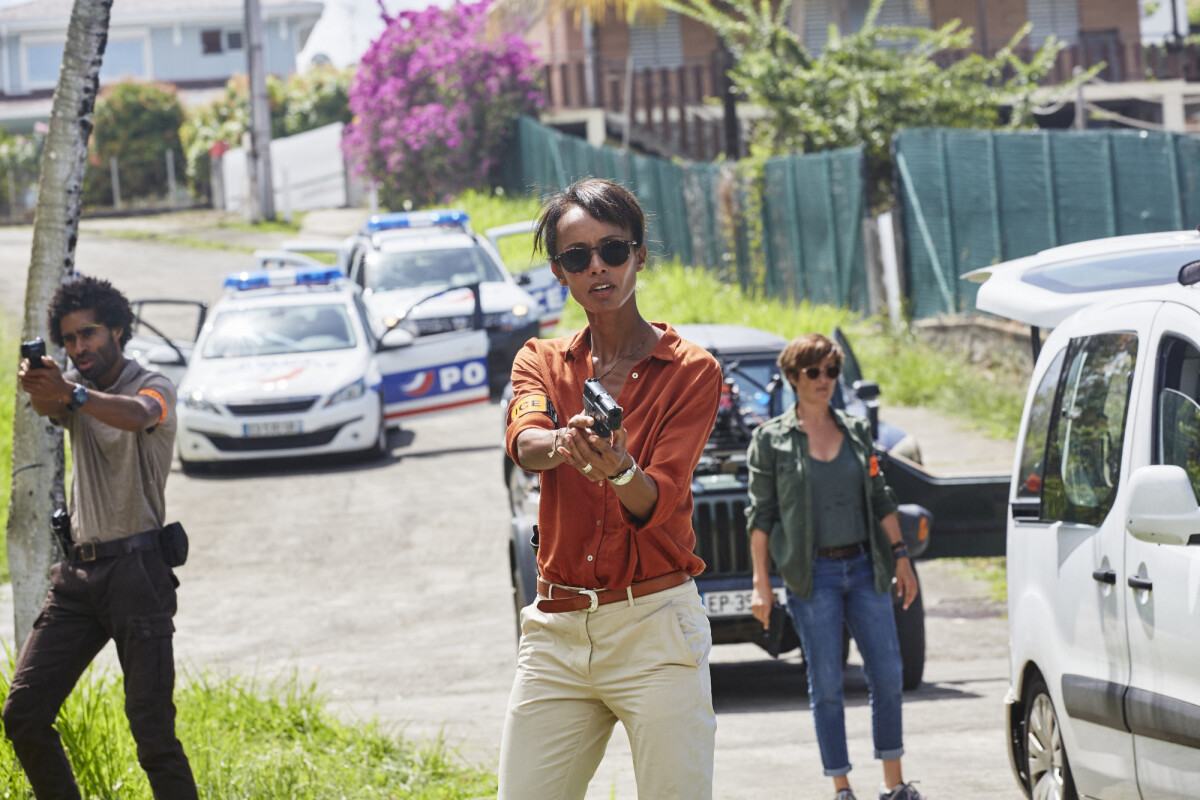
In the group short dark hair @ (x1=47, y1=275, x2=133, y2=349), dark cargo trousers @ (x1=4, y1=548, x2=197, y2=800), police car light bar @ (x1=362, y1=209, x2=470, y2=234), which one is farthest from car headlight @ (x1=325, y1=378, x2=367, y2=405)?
dark cargo trousers @ (x1=4, y1=548, x2=197, y2=800)

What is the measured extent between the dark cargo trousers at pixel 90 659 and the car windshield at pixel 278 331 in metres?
10.7

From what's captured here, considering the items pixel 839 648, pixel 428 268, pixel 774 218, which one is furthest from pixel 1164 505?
pixel 774 218

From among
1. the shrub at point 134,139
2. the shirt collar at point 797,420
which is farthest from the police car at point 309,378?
the shrub at point 134,139

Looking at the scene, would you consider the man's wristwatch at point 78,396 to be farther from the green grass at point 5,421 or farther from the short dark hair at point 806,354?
the green grass at point 5,421

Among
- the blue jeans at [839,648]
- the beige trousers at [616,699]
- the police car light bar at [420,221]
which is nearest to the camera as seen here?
the beige trousers at [616,699]

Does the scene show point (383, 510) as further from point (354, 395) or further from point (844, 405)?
point (844, 405)

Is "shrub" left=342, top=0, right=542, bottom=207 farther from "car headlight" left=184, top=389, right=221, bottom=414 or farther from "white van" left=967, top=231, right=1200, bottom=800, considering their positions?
"white van" left=967, top=231, right=1200, bottom=800

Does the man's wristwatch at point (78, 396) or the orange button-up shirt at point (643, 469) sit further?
the man's wristwatch at point (78, 396)

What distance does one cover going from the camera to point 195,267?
29781mm

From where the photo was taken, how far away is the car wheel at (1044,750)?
487 cm

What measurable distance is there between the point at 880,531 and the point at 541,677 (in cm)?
264

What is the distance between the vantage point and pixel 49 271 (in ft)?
19.1

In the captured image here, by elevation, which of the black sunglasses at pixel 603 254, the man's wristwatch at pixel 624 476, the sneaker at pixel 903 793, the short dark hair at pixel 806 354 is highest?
the black sunglasses at pixel 603 254

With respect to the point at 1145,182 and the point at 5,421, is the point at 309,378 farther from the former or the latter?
the point at 1145,182
